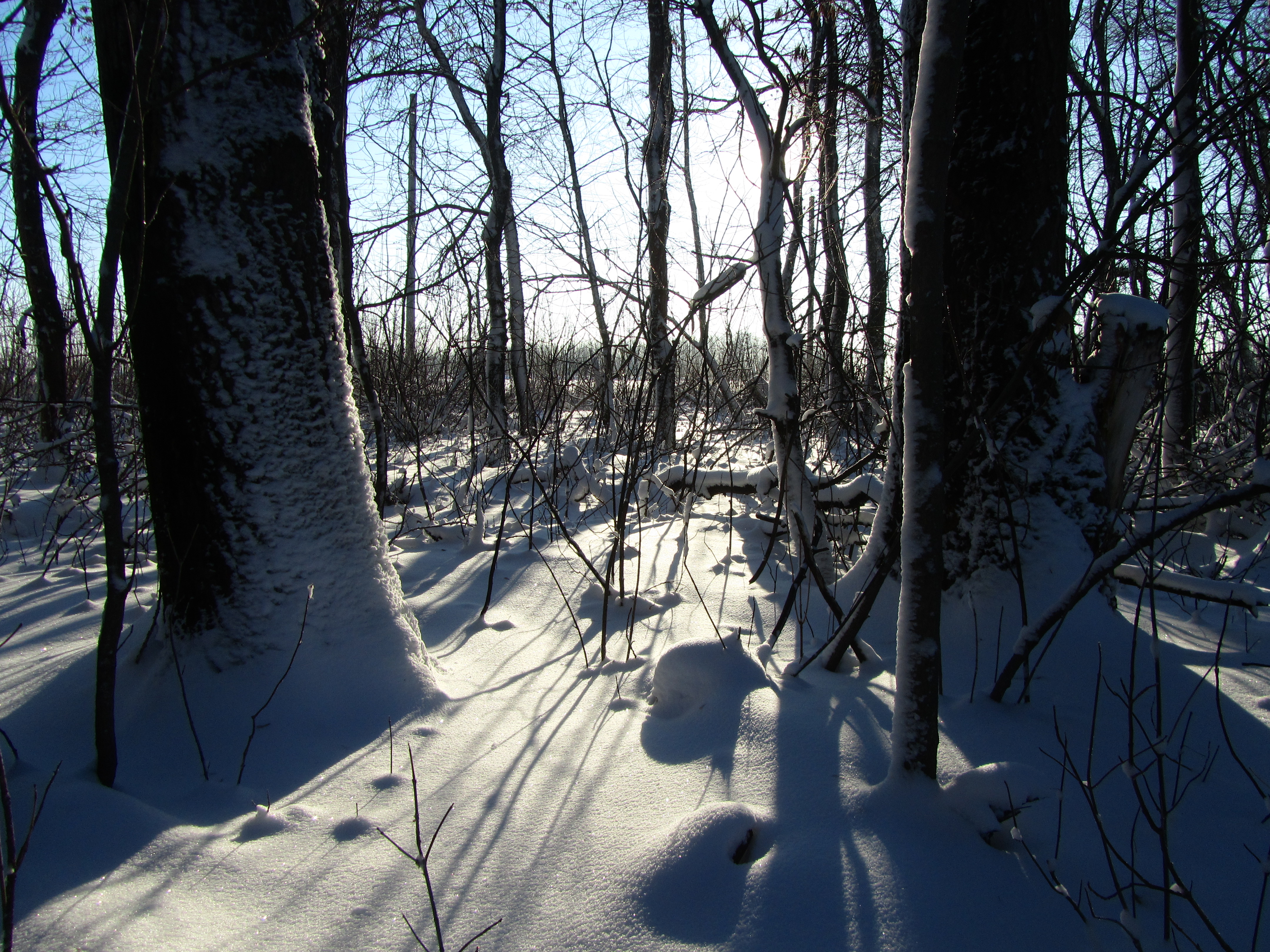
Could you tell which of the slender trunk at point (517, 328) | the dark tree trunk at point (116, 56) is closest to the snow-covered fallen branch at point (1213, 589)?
the dark tree trunk at point (116, 56)

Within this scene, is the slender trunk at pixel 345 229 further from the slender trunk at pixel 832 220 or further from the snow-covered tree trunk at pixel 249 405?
the slender trunk at pixel 832 220

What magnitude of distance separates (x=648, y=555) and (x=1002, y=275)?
190 centimetres

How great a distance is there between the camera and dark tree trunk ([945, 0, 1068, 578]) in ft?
5.74

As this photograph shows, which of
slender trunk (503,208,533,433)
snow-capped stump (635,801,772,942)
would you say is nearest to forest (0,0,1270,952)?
snow-capped stump (635,801,772,942)

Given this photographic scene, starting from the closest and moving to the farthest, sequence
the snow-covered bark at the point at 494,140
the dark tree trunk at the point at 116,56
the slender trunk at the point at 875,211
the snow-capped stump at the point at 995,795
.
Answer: the snow-capped stump at the point at 995,795 → the dark tree trunk at the point at 116,56 → the slender trunk at the point at 875,211 → the snow-covered bark at the point at 494,140

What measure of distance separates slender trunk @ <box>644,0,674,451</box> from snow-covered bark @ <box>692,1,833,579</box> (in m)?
0.32

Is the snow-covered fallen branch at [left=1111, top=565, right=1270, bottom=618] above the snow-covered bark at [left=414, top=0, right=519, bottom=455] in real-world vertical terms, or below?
below

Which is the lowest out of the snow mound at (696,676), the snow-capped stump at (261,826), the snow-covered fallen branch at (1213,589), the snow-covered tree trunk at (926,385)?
the snow-capped stump at (261,826)

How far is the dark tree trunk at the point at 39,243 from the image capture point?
16.2 ft

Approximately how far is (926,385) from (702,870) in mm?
850

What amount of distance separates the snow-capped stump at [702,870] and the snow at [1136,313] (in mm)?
1565

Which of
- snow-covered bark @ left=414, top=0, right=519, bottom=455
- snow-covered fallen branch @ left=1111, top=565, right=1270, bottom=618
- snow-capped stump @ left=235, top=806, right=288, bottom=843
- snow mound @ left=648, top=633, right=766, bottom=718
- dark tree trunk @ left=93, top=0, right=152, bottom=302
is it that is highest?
snow-covered bark @ left=414, top=0, right=519, bottom=455

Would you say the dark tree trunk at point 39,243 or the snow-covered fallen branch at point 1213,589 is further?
the dark tree trunk at point 39,243

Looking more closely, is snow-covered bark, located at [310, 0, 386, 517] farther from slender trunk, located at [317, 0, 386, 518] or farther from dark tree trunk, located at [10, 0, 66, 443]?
dark tree trunk, located at [10, 0, 66, 443]
